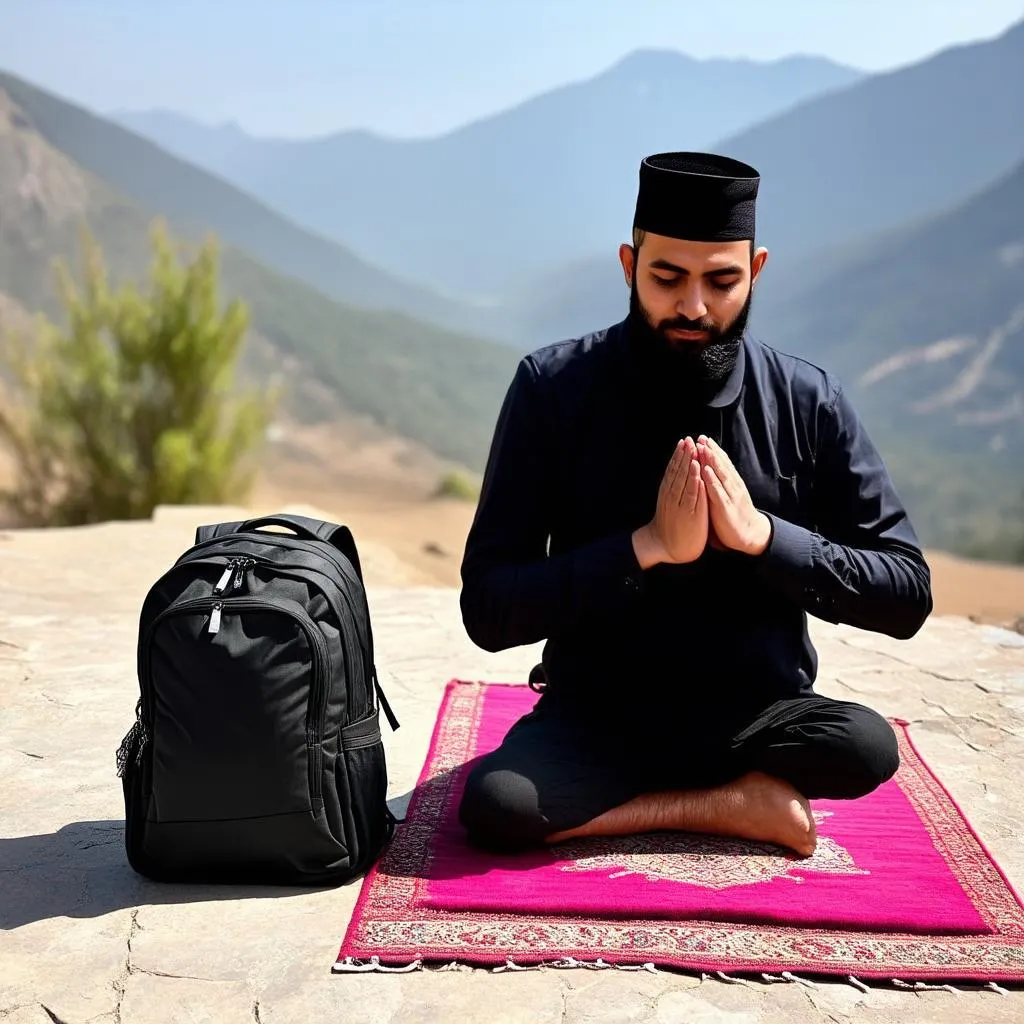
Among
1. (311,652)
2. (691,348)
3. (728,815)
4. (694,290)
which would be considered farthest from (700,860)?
(694,290)

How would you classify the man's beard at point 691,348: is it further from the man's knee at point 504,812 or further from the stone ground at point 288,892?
the stone ground at point 288,892

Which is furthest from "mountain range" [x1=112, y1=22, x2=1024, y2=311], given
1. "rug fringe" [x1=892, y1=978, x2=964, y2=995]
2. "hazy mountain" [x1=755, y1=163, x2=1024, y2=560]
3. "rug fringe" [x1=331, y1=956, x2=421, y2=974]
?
"rug fringe" [x1=331, y1=956, x2=421, y2=974]

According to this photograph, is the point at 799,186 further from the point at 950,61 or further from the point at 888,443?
the point at 888,443

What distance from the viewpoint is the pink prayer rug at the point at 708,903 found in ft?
7.55

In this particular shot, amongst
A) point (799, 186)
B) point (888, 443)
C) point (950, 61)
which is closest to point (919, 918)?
point (888, 443)

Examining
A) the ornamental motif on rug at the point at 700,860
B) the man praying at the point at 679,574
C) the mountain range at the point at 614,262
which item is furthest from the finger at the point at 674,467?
the mountain range at the point at 614,262

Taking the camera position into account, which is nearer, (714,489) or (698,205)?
(714,489)

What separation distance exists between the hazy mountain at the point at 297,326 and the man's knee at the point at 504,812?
29990mm

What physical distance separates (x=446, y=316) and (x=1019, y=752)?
245 ft

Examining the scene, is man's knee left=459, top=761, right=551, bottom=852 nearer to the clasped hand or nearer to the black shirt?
the black shirt

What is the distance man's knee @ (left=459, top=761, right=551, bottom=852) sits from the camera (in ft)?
8.79

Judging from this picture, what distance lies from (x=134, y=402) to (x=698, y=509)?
8755 mm

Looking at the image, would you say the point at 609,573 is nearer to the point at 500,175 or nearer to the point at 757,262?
the point at 757,262

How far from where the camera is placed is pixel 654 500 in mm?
2781
